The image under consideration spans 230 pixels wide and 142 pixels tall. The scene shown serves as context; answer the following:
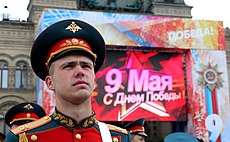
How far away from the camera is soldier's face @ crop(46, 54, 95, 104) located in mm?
1757

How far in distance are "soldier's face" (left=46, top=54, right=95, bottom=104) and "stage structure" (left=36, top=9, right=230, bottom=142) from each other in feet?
45.1

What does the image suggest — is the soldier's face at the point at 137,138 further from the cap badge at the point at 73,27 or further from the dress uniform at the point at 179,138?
the cap badge at the point at 73,27

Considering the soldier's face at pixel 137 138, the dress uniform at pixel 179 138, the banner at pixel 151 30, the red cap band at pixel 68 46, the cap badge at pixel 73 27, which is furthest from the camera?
the banner at pixel 151 30

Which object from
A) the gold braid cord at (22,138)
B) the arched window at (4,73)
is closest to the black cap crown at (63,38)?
the gold braid cord at (22,138)

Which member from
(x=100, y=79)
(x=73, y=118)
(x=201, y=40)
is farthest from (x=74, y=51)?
(x=201, y=40)

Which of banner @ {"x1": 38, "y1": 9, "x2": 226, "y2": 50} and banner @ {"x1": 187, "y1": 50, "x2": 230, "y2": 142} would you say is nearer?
banner @ {"x1": 38, "y1": 9, "x2": 226, "y2": 50}

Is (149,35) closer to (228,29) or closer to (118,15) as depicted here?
(118,15)

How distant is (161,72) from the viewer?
16828mm

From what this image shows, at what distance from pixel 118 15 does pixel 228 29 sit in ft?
25.3

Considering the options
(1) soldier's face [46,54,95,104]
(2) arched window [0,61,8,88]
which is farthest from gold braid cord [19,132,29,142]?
(2) arched window [0,61,8,88]

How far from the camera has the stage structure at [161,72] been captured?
15.9 m

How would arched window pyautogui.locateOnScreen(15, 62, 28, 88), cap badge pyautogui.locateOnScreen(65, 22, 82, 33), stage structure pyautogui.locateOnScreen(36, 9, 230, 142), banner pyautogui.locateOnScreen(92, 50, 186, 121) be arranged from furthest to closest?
arched window pyautogui.locateOnScreen(15, 62, 28, 88)
stage structure pyautogui.locateOnScreen(36, 9, 230, 142)
banner pyautogui.locateOnScreen(92, 50, 186, 121)
cap badge pyautogui.locateOnScreen(65, 22, 82, 33)

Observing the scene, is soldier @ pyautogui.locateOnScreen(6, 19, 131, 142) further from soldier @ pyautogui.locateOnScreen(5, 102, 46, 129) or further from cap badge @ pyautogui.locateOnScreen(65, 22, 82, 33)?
soldier @ pyautogui.locateOnScreen(5, 102, 46, 129)

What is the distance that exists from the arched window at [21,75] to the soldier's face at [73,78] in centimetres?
1630
